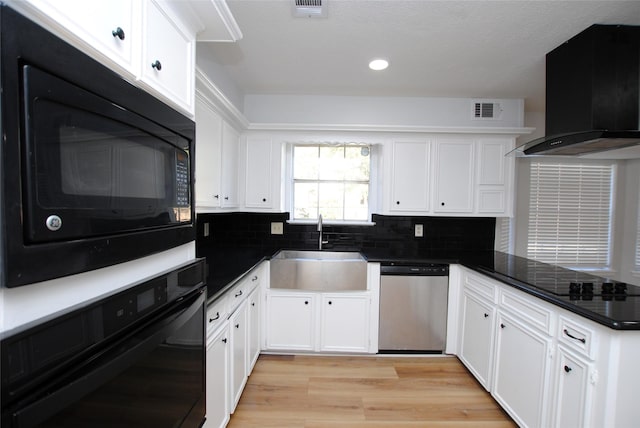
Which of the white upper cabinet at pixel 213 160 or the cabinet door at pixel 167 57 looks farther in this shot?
the white upper cabinet at pixel 213 160

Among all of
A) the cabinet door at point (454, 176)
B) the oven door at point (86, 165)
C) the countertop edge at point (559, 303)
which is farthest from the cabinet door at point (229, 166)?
the countertop edge at point (559, 303)

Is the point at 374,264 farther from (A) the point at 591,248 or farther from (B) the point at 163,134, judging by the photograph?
(A) the point at 591,248

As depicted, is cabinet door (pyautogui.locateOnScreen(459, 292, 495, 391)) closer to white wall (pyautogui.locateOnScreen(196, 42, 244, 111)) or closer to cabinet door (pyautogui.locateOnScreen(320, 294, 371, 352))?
cabinet door (pyautogui.locateOnScreen(320, 294, 371, 352))

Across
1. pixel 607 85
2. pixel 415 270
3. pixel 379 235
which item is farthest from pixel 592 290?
pixel 379 235

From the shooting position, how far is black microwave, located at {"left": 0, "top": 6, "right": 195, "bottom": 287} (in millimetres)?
444

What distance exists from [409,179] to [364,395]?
2014 millimetres

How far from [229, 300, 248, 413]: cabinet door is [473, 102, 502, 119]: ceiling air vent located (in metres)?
2.95

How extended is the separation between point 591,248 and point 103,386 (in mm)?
4497

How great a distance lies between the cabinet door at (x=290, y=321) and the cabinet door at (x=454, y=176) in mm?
1674

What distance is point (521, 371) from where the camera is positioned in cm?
171

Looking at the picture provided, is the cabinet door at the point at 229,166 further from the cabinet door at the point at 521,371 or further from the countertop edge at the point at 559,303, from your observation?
the cabinet door at the point at 521,371

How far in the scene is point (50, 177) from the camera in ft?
1.65

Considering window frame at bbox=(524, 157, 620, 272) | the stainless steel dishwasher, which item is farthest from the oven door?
window frame at bbox=(524, 157, 620, 272)

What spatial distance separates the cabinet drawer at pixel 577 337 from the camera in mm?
1269
